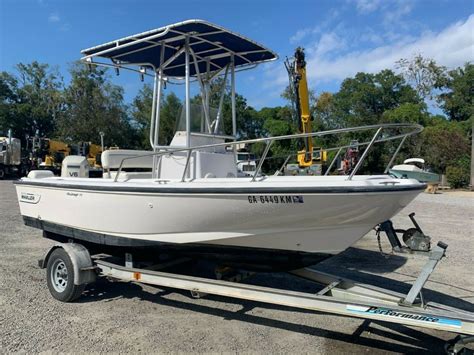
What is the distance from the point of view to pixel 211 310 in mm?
4465

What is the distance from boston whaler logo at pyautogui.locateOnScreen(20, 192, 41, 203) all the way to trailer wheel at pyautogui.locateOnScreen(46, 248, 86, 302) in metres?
0.90

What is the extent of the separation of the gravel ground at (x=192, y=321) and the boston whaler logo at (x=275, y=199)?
1248 millimetres

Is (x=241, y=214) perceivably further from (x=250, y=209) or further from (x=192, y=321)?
(x=192, y=321)

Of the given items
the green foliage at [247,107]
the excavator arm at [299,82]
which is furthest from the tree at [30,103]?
the excavator arm at [299,82]

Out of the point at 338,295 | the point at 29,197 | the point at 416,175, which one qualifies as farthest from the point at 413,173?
the point at 29,197

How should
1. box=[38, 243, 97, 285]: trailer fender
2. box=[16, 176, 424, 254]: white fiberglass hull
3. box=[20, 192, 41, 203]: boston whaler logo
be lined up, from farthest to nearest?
box=[20, 192, 41, 203]: boston whaler logo < box=[38, 243, 97, 285]: trailer fender < box=[16, 176, 424, 254]: white fiberglass hull

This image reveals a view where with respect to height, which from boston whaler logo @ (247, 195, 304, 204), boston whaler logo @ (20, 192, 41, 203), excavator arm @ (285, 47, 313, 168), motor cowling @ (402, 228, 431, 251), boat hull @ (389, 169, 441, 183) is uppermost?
excavator arm @ (285, 47, 313, 168)

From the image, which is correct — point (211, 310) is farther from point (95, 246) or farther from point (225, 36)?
point (225, 36)

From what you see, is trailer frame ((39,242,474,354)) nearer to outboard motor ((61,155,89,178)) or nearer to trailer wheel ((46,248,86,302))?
trailer wheel ((46,248,86,302))

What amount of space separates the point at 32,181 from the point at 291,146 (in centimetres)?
1840

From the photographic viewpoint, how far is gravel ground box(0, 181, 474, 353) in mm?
3623

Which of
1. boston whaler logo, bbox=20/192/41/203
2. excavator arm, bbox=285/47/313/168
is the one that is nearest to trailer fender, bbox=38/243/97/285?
boston whaler logo, bbox=20/192/41/203

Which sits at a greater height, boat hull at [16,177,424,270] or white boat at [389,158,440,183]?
white boat at [389,158,440,183]

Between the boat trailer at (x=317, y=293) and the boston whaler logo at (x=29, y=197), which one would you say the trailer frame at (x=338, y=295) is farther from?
the boston whaler logo at (x=29, y=197)
